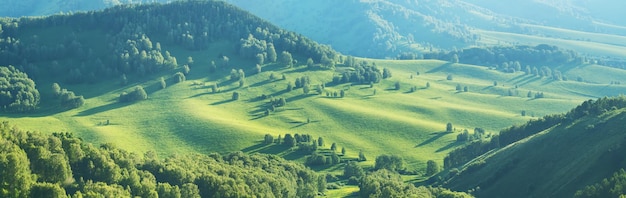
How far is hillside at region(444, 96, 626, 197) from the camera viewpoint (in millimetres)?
113125

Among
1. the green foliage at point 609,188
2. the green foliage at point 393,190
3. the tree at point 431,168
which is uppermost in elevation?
the green foliage at point 609,188

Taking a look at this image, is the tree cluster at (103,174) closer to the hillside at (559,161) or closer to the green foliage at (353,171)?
the hillside at (559,161)

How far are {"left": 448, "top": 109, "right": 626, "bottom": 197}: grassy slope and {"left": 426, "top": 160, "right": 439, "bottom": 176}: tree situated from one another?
25384 mm

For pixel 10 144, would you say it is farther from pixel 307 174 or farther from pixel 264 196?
pixel 307 174

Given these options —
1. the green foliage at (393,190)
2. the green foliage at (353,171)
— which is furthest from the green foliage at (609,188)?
the green foliage at (353,171)

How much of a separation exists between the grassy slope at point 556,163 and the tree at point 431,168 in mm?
25384

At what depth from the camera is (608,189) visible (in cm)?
9725

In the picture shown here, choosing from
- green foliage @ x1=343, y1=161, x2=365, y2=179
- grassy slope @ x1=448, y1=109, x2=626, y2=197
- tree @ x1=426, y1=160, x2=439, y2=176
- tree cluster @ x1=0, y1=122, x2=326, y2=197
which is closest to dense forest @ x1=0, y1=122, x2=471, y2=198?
tree cluster @ x1=0, y1=122, x2=326, y2=197

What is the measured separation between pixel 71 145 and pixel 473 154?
391 ft

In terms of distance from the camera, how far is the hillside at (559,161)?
11312 centimetres

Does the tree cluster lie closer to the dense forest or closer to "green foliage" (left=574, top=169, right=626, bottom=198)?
the dense forest

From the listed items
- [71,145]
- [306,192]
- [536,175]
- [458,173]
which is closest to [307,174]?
[306,192]

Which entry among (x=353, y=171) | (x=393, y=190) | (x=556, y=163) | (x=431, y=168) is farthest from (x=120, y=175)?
(x=431, y=168)

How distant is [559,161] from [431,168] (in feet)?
176
